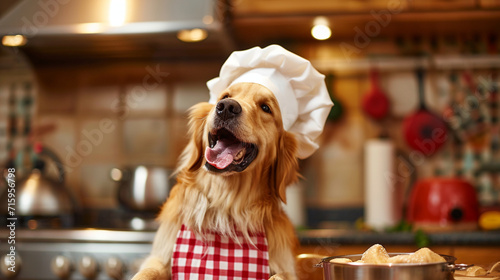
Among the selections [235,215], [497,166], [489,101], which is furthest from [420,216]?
[235,215]

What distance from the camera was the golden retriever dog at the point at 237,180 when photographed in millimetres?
956

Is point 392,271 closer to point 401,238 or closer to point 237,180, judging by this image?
point 237,180

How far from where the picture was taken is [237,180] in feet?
3.36

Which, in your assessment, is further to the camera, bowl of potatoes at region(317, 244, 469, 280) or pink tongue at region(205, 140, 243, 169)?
pink tongue at region(205, 140, 243, 169)

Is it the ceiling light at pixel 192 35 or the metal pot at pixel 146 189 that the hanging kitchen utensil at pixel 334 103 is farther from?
the metal pot at pixel 146 189

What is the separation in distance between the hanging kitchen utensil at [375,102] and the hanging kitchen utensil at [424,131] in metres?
0.12

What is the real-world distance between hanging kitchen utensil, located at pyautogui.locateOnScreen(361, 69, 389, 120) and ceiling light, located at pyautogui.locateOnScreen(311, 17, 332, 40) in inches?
11.3

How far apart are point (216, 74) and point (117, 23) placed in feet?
1.87

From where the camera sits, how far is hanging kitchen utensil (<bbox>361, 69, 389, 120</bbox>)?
7.89ft

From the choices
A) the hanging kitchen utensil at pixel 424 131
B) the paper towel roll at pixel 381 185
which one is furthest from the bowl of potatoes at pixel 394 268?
the hanging kitchen utensil at pixel 424 131

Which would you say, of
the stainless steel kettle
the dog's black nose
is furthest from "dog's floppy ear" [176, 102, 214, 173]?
the stainless steel kettle

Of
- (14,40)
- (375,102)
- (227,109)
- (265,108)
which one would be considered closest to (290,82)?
(265,108)

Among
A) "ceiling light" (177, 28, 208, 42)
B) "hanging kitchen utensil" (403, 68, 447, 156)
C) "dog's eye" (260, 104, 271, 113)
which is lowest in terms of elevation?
"dog's eye" (260, 104, 271, 113)

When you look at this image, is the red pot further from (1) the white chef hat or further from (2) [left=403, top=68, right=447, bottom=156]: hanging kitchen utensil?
(1) the white chef hat
